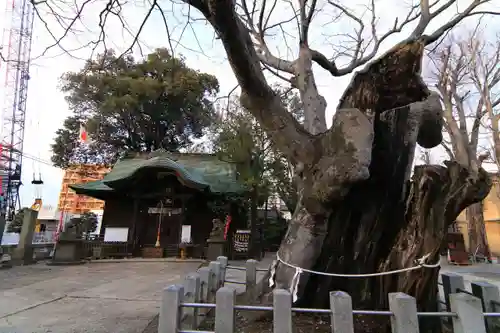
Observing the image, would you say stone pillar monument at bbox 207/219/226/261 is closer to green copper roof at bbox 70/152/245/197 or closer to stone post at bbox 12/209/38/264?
green copper roof at bbox 70/152/245/197

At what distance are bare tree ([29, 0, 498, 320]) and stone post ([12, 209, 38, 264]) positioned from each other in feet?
40.4

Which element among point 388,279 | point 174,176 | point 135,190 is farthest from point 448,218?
point 135,190

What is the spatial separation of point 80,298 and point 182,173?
8893 millimetres

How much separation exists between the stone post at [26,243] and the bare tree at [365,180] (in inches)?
485

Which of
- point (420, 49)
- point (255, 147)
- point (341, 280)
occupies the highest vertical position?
point (255, 147)

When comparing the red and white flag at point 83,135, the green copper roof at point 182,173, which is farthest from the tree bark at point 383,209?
the red and white flag at point 83,135

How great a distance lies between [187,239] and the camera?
1578 centimetres

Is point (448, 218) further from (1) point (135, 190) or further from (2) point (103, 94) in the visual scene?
(2) point (103, 94)

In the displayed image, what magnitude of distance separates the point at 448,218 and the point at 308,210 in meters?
1.69

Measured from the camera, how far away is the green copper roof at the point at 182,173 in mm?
15695

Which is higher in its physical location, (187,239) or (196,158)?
(196,158)

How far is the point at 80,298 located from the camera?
694 centimetres

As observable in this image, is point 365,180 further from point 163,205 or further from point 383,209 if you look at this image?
point 163,205

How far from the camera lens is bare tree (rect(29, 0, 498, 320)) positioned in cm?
400
